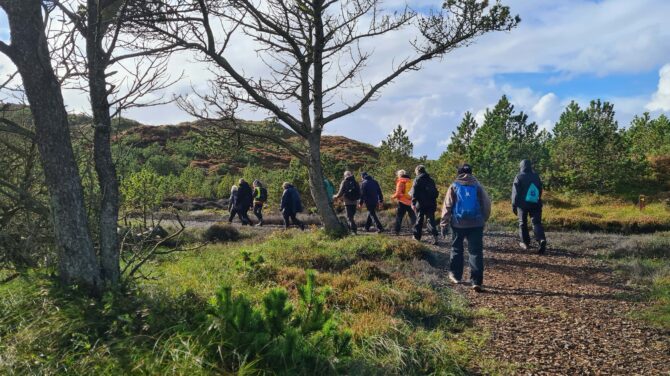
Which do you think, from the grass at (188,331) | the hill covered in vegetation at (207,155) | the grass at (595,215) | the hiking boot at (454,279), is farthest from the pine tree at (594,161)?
the grass at (188,331)

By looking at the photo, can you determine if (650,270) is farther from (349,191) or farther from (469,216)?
(349,191)

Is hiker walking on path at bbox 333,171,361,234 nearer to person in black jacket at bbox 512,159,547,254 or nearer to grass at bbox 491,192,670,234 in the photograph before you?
person in black jacket at bbox 512,159,547,254

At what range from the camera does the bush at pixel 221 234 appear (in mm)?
14149

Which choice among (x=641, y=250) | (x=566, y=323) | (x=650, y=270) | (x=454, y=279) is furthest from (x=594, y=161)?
(x=566, y=323)

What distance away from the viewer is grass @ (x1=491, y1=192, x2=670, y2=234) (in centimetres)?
1844

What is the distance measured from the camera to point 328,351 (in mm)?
3777

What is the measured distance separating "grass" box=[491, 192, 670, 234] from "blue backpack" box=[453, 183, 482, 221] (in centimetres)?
1093

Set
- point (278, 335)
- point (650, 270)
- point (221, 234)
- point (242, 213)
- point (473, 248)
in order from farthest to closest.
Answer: point (242, 213) → point (221, 234) → point (650, 270) → point (473, 248) → point (278, 335)

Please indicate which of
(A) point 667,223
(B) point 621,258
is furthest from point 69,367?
(A) point 667,223

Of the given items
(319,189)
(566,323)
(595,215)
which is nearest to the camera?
(566,323)

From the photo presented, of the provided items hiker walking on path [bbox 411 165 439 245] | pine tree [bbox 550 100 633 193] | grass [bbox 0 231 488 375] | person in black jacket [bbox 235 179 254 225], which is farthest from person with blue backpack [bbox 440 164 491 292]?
pine tree [bbox 550 100 633 193]

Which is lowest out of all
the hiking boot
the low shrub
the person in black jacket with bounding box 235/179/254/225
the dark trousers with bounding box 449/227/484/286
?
the hiking boot

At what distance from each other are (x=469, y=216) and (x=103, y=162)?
15.2 feet

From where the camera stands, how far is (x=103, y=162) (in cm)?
487
